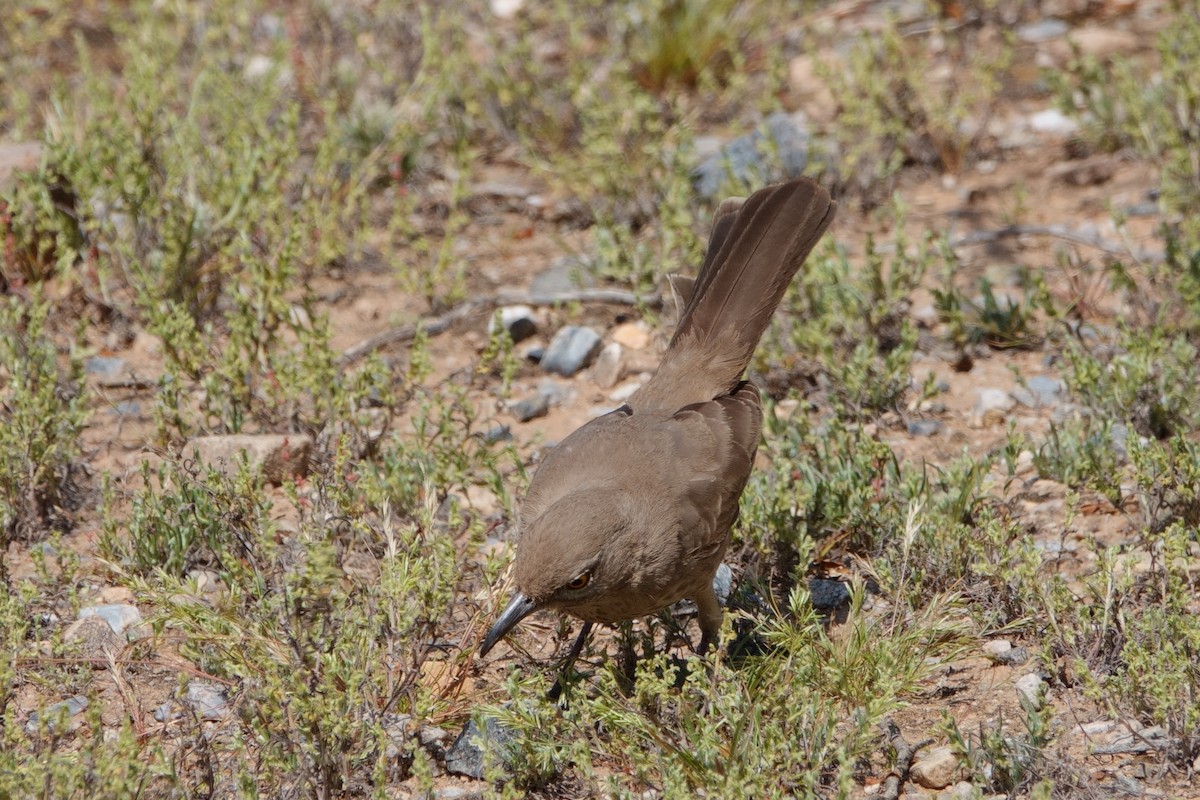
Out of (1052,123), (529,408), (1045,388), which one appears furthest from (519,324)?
(1052,123)

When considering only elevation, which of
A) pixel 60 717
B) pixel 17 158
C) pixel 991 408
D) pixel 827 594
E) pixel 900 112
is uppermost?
pixel 17 158

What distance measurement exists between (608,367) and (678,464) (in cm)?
191

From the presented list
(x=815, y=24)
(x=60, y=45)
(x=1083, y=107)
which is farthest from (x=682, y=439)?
(x=60, y=45)

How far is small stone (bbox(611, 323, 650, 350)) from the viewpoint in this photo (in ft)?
22.5

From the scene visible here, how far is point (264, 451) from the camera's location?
5.59 m

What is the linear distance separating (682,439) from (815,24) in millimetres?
5538

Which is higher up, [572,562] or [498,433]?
[572,562]

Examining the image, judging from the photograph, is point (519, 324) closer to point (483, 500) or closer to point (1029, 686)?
point (483, 500)

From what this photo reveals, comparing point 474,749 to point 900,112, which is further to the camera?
point 900,112

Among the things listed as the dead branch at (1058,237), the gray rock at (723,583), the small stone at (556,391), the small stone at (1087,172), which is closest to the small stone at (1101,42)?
the small stone at (1087,172)

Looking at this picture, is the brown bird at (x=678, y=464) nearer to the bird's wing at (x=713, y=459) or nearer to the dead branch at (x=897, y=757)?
the bird's wing at (x=713, y=459)

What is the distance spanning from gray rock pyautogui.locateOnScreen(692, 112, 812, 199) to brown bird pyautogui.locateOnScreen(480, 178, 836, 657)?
185 cm

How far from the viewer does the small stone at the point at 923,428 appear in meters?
6.02

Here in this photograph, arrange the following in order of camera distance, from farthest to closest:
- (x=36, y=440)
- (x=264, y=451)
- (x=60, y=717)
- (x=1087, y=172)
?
(x=1087, y=172) → (x=264, y=451) → (x=36, y=440) → (x=60, y=717)
